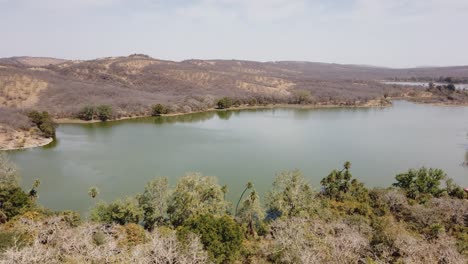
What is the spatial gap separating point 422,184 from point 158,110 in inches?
2343

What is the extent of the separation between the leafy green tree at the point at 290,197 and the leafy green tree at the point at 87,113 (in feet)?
178

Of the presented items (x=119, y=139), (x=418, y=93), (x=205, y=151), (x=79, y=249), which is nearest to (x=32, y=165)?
(x=119, y=139)

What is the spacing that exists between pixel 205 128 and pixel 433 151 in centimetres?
3816

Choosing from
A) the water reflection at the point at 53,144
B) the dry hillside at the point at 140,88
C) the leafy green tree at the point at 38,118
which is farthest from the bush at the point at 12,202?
the dry hillside at the point at 140,88

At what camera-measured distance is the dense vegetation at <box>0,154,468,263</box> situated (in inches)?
581

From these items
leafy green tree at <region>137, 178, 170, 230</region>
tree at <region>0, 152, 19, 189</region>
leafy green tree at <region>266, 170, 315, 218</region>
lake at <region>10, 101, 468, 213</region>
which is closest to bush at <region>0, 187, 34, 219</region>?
tree at <region>0, 152, 19, 189</region>

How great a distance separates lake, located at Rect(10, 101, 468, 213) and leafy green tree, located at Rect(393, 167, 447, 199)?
4.23 meters

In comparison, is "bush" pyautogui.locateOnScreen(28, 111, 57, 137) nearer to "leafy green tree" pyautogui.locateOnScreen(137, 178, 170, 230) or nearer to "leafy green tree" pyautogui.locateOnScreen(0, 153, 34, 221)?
"leafy green tree" pyautogui.locateOnScreen(0, 153, 34, 221)

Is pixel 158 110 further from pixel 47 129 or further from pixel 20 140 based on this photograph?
pixel 20 140

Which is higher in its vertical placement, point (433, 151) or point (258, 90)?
point (258, 90)

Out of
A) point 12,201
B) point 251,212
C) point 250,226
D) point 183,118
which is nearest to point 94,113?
point 183,118

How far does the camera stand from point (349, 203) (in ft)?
82.6

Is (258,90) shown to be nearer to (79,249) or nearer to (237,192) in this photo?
(237,192)

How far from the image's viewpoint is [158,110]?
75.3 m
